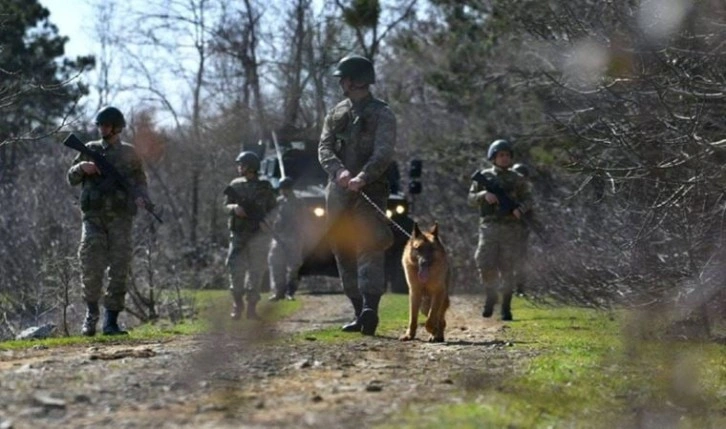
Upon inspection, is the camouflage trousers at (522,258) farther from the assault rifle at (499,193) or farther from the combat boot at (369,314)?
the combat boot at (369,314)

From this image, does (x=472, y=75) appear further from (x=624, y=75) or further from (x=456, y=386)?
(x=456, y=386)

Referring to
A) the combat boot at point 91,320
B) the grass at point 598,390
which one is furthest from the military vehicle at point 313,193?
the grass at point 598,390

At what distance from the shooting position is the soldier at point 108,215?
1416cm

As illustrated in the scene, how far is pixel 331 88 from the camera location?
39344 millimetres

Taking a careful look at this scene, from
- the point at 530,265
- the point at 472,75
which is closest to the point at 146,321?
the point at 530,265

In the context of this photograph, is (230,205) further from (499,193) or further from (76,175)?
(76,175)

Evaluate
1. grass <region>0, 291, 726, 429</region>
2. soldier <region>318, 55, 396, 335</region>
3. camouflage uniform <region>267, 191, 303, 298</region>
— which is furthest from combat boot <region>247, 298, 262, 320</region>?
soldier <region>318, 55, 396, 335</region>

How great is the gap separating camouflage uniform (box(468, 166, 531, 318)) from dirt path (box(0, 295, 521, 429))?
4.99 metres

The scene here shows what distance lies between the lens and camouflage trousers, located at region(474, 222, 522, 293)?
18266 mm

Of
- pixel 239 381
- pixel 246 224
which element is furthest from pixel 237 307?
pixel 239 381

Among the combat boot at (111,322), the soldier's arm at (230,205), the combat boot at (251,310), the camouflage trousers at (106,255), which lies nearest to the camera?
the camouflage trousers at (106,255)

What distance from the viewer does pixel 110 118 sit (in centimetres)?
1434

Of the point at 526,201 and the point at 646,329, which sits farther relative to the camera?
the point at 526,201

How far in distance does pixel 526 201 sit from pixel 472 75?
19406 mm
